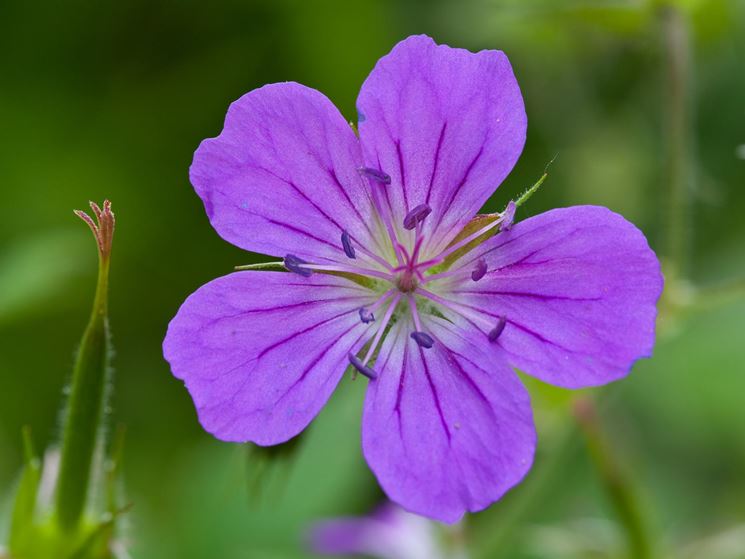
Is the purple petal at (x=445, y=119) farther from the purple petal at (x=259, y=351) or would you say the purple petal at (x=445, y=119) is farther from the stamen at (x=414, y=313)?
the purple petal at (x=259, y=351)

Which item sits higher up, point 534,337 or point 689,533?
point 534,337

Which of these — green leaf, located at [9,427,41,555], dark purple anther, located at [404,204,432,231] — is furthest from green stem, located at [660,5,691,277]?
green leaf, located at [9,427,41,555]

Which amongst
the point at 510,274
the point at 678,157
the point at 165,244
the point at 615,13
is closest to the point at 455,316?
the point at 510,274

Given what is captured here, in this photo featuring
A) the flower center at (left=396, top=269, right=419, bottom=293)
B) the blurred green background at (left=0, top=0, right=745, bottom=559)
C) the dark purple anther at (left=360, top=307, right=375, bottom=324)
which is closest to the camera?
the dark purple anther at (left=360, top=307, right=375, bottom=324)

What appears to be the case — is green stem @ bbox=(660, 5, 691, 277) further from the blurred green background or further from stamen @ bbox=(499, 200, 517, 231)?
stamen @ bbox=(499, 200, 517, 231)

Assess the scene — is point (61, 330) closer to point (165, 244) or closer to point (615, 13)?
point (165, 244)

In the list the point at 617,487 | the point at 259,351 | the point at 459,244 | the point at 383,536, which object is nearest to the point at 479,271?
the point at 459,244

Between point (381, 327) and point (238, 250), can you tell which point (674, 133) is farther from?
point (238, 250)
